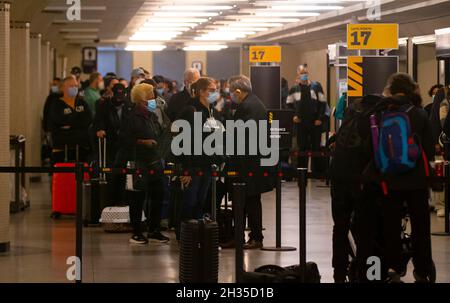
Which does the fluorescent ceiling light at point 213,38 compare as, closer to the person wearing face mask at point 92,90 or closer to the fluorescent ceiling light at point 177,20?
the fluorescent ceiling light at point 177,20

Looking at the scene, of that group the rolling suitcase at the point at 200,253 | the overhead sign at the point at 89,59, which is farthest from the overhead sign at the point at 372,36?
the overhead sign at the point at 89,59

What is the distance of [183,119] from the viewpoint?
1120 cm

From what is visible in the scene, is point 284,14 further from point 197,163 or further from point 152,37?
point 197,163

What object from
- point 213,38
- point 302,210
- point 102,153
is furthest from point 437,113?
point 213,38

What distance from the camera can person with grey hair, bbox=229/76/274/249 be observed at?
445 inches

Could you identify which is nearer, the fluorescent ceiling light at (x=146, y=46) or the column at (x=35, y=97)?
the column at (x=35, y=97)

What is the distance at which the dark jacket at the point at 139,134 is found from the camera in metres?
11.8

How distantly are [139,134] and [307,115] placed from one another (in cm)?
1033

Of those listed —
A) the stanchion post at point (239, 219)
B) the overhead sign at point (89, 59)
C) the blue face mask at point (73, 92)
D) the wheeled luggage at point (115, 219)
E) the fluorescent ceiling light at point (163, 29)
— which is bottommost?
the wheeled luggage at point (115, 219)

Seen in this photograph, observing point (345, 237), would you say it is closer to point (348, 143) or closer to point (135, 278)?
point (348, 143)

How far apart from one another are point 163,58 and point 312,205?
92.7ft

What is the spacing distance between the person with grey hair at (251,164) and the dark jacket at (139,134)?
97 centimetres

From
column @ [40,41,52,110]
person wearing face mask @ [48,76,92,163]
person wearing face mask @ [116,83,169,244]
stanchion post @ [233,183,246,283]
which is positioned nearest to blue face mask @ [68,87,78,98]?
person wearing face mask @ [48,76,92,163]

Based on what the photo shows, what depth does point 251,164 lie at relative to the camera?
11312 mm
